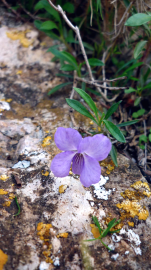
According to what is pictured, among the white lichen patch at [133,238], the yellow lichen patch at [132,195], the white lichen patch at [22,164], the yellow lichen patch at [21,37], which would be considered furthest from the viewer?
the yellow lichen patch at [21,37]

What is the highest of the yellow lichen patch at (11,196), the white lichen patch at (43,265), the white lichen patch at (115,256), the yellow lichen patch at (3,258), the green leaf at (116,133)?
the green leaf at (116,133)

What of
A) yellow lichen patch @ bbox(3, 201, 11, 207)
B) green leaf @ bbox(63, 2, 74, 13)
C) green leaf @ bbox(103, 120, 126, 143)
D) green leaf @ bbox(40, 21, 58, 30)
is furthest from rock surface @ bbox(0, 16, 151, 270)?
green leaf @ bbox(63, 2, 74, 13)

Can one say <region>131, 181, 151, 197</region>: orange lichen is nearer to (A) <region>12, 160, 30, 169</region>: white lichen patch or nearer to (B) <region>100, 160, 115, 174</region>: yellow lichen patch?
(B) <region>100, 160, 115, 174</region>: yellow lichen patch

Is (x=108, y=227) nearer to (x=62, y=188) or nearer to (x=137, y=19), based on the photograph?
(x=62, y=188)

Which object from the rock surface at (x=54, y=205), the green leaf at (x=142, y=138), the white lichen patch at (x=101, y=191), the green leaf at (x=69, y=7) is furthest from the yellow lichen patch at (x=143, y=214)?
the green leaf at (x=69, y=7)

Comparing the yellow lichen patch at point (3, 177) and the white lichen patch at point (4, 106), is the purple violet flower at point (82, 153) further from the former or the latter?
the white lichen patch at point (4, 106)

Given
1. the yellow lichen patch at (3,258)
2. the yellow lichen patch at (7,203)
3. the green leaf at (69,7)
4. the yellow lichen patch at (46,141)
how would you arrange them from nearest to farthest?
the yellow lichen patch at (3,258), the yellow lichen patch at (7,203), the yellow lichen patch at (46,141), the green leaf at (69,7)

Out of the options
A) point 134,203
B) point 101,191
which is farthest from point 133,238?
point 101,191

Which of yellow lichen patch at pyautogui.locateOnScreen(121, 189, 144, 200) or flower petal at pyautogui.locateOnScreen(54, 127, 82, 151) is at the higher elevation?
flower petal at pyautogui.locateOnScreen(54, 127, 82, 151)
